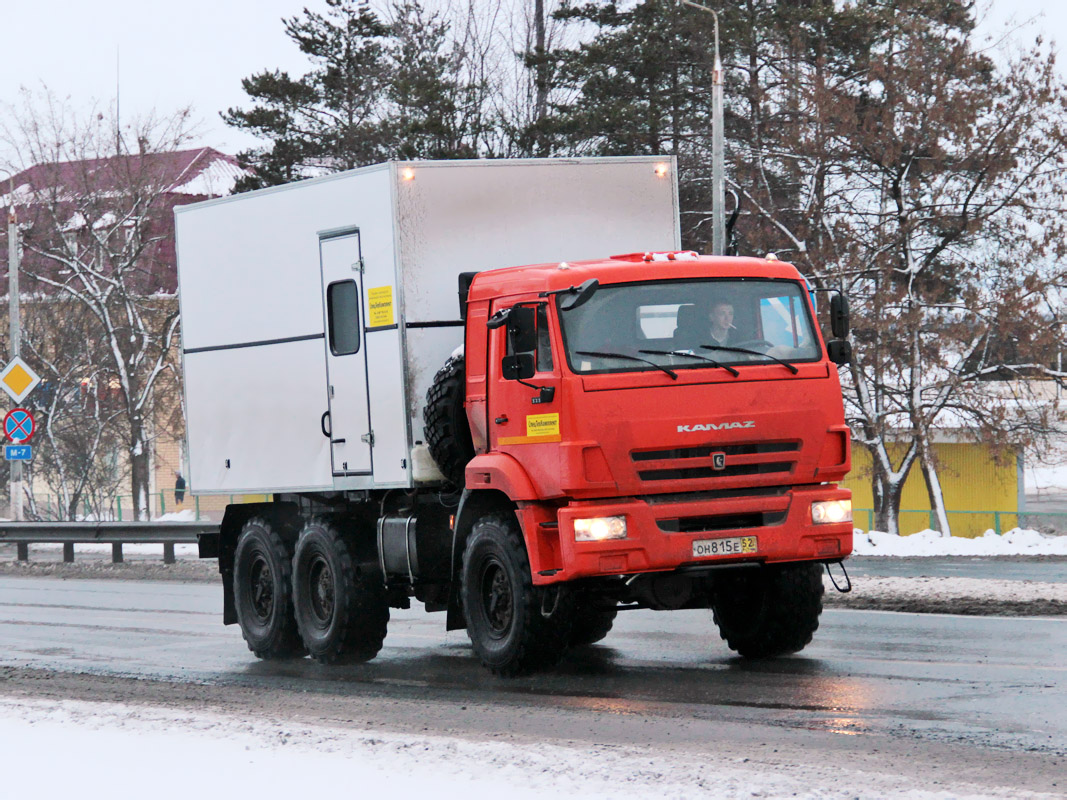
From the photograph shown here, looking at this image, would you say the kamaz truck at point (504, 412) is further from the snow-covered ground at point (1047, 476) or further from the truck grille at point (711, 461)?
the snow-covered ground at point (1047, 476)

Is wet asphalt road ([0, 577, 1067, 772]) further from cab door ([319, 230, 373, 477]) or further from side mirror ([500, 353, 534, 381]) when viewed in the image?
side mirror ([500, 353, 534, 381])

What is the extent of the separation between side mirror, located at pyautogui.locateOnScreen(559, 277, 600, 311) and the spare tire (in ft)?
4.54

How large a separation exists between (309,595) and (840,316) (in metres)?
4.95

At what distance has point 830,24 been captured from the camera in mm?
37219

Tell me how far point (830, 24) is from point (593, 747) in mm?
31741

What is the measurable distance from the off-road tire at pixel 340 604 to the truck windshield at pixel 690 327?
134 inches

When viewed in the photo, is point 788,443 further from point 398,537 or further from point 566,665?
point 398,537

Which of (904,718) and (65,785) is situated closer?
(65,785)

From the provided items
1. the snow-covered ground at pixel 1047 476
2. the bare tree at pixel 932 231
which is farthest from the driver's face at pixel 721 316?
the snow-covered ground at pixel 1047 476

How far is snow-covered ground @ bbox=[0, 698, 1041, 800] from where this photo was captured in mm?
6766

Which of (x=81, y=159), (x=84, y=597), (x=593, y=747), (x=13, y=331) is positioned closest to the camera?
(x=593, y=747)

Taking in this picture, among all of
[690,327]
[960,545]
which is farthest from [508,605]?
[960,545]

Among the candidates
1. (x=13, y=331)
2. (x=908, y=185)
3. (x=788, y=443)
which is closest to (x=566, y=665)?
(x=788, y=443)

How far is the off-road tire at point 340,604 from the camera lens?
12555mm
